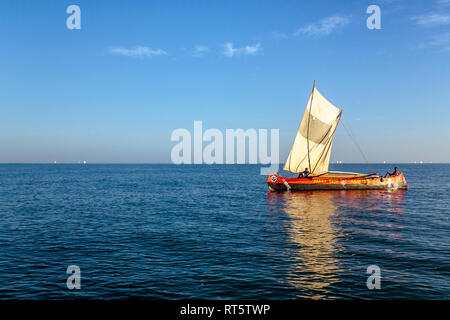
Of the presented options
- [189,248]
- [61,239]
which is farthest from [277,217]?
[61,239]

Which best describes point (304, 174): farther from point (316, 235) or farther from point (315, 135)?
point (316, 235)

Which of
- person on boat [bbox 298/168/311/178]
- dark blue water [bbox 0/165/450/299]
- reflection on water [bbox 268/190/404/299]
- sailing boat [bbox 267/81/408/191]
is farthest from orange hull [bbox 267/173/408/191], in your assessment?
dark blue water [bbox 0/165/450/299]

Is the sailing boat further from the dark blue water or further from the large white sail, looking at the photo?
the dark blue water

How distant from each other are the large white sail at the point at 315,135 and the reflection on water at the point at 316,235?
33.7ft

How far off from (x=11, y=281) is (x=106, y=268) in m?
3.81

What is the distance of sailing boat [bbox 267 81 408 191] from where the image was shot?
51.8 m

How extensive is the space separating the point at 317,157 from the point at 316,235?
3356 centimetres

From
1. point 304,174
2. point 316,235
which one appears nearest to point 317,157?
→ point 304,174

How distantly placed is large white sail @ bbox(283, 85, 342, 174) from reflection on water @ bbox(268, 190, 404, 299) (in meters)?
10.3

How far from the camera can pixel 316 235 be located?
885 inches

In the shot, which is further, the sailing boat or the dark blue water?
the sailing boat

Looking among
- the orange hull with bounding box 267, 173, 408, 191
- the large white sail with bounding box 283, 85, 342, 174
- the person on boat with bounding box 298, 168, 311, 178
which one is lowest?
the orange hull with bounding box 267, 173, 408, 191

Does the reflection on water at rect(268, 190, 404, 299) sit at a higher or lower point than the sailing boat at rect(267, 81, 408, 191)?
lower
